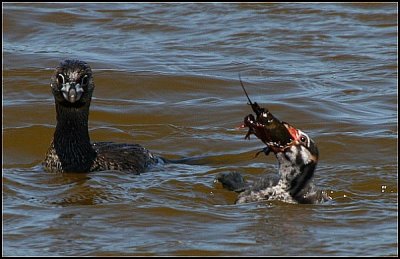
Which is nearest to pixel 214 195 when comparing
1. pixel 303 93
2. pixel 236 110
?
pixel 236 110

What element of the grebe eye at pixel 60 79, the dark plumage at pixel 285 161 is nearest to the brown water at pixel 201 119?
the dark plumage at pixel 285 161

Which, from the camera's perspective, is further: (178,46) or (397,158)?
(178,46)

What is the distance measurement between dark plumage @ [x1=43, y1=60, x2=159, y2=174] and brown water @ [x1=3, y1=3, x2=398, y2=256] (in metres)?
0.17

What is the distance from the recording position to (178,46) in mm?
17375

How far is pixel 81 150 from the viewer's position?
11953 millimetres

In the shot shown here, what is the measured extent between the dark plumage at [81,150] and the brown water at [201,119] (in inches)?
6.7

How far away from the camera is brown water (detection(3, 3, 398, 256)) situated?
973cm

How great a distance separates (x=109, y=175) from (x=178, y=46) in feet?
19.4

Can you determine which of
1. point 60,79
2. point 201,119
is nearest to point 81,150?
point 60,79

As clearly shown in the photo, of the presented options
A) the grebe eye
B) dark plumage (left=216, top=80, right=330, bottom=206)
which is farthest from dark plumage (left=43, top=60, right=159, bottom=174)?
dark plumage (left=216, top=80, right=330, bottom=206)

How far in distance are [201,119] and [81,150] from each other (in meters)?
2.23

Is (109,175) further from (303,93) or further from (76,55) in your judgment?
(76,55)

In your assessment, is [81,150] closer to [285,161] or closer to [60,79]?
[60,79]

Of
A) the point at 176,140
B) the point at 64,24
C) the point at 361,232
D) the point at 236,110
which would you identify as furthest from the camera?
the point at 64,24
